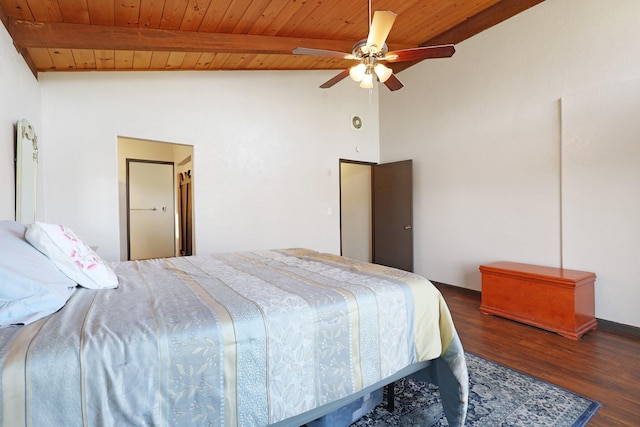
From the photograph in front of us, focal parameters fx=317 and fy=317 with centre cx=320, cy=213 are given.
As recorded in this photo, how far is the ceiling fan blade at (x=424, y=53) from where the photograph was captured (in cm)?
227

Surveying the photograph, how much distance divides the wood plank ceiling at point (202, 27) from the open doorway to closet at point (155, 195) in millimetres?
2300

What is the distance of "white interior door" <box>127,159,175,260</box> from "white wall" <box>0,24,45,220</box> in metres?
3.00

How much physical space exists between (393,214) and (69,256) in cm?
441

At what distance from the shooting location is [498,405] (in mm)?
1849

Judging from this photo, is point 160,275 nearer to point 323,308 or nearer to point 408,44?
point 323,308

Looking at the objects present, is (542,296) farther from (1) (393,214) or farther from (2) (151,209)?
(2) (151,209)

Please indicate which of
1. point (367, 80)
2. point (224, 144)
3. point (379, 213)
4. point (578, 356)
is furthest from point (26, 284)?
point (379, 213)

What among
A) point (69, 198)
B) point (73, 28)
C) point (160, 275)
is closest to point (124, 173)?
point (69, 198)

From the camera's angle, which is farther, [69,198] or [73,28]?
[69,198]

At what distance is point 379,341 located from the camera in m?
1.46

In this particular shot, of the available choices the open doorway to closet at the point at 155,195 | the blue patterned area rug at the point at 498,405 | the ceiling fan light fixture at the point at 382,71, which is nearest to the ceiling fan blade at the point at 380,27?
the ceiling fan light fixture at the point at 382,71

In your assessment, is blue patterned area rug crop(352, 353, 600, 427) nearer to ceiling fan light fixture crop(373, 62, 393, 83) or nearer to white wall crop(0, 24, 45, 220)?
ceiling fan light fixture crop(373, 62, 393, 83)

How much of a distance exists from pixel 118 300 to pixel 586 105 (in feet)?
13.4

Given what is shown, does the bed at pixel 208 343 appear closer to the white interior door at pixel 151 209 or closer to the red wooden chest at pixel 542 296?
the red wooden chest at pixel 542 296
